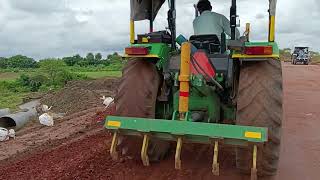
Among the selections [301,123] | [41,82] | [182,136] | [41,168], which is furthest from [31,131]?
[41,82]

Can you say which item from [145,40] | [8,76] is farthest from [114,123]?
[8,76]

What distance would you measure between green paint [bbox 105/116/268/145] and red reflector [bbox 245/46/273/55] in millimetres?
952

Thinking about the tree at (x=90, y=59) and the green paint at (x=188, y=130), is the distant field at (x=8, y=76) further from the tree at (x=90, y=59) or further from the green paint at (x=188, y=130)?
the green paint at (x=188, y=130)

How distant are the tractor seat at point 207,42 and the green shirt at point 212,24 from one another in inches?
6.7

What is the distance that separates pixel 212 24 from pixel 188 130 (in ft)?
6.88

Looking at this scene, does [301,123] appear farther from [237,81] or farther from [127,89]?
[127,89]

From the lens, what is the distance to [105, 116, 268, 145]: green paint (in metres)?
4.04

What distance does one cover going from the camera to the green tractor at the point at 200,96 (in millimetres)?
4207

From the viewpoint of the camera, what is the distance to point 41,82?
34688 mm

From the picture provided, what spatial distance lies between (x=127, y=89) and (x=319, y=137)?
194 inches

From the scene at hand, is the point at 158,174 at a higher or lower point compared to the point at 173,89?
lower

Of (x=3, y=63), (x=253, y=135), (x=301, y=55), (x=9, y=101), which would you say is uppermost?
(x=253, y=135)

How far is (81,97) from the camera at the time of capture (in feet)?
67.4

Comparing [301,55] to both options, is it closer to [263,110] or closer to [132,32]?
[132,32]
